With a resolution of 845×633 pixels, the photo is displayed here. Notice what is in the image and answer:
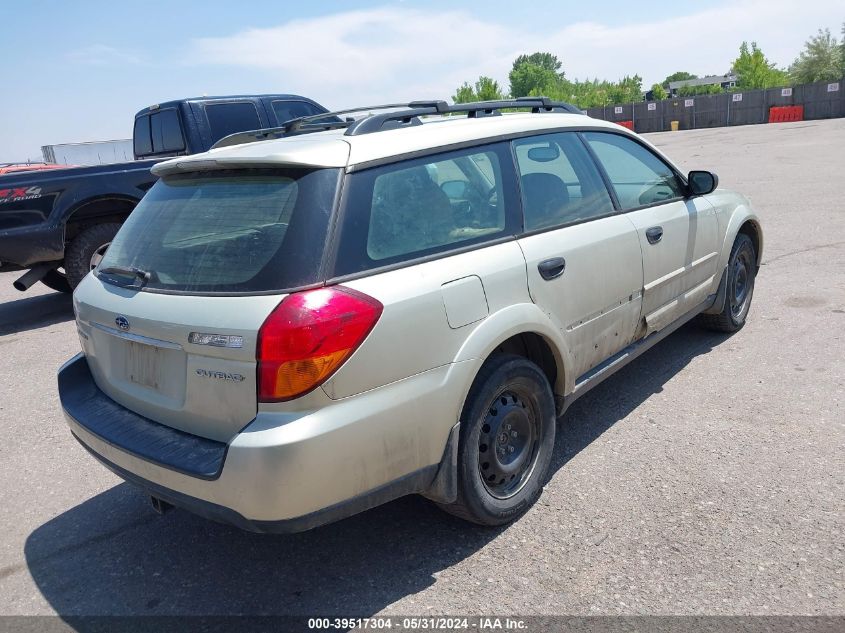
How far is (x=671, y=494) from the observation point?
3199mm

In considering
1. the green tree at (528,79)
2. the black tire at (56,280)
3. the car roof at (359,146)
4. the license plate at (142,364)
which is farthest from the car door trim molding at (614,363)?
the green tree at (528,79)

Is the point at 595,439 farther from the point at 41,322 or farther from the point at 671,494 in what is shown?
the point at 41,322

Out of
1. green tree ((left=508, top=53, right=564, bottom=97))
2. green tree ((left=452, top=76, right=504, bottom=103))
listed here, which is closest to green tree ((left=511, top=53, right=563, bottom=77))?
green tree ((left=508, top=53, right=564, bottom=97))

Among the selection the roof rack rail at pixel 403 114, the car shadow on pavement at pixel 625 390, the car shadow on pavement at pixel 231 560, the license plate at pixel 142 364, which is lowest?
the car shadow on pavement at pixel 231 560

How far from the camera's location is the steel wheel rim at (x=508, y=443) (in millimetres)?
2953

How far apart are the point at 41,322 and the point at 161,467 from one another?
6.14 m

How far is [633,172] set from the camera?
4184mm

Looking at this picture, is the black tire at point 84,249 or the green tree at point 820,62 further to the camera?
the green tree at point 820,62

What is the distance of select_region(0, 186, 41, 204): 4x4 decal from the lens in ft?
22.6

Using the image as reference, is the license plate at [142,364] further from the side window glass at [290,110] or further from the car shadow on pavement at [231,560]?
the side window glass at [290,110]

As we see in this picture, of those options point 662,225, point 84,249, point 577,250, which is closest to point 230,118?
point 84,249

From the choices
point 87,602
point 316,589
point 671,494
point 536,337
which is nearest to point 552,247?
point 536,337

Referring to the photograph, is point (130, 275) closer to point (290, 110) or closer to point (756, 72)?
point (290, 110)

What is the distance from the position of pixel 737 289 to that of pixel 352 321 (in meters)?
4.05
